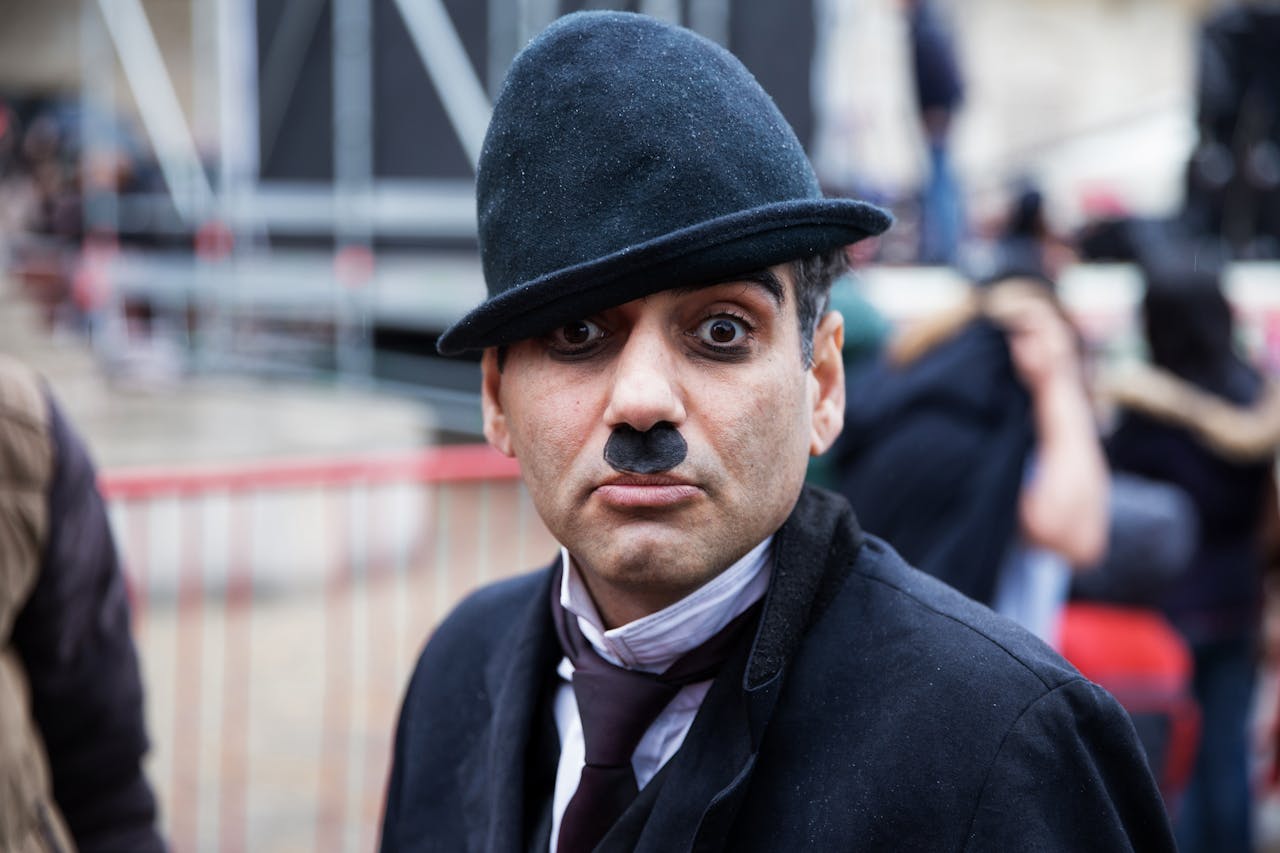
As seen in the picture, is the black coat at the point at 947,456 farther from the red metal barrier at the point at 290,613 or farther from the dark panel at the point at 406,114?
the dark panel at the point at 406,114

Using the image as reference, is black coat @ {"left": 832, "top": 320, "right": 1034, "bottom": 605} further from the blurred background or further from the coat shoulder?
the blurred background

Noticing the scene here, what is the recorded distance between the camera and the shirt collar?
142cm

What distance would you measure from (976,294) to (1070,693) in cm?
211

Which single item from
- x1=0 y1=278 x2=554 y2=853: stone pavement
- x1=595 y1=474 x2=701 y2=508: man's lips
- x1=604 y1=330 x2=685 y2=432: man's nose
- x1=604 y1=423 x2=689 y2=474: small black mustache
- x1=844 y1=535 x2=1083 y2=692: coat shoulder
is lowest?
x1=0 y1=278 x2=554 y2=853: stone pavement

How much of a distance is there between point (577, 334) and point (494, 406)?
22cm

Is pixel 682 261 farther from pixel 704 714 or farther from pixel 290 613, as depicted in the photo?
pixel 290 613

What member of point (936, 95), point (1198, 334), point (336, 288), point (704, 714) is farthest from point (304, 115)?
point (704, 714)

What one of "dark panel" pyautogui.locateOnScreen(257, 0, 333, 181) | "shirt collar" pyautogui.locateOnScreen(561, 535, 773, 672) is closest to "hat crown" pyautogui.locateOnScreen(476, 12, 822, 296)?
"shirt collar" pyautogui.locateOnScreen(561, 535, 773, 672)

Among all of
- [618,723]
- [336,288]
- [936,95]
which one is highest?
[936,95]

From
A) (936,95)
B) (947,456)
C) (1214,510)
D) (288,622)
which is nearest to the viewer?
(947,456)

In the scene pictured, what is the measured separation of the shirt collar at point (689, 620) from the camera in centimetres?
142

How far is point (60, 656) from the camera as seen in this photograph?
2207mm

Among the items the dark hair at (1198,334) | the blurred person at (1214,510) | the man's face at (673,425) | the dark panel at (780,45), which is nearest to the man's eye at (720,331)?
the man's face at (673,425)

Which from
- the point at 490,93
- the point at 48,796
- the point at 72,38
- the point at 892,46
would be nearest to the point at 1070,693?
the point at 48,796
